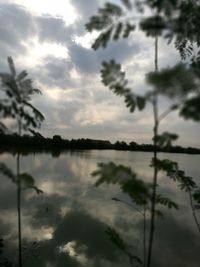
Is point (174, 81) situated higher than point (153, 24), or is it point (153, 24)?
point (153, 24)

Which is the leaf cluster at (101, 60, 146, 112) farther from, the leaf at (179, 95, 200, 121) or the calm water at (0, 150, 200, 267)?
the calm water at (0, 150, 200, 267)

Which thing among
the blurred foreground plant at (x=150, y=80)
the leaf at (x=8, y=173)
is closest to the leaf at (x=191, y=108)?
the blurred foreground plant at (x=150, y=80)

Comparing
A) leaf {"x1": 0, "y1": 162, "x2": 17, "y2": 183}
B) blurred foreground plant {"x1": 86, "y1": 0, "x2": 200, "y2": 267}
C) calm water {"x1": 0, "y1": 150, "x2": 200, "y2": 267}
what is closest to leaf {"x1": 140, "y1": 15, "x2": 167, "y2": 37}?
blurred foreground plant {"x1": 86, "y1": 0, "x2": 200, "y2": 267}

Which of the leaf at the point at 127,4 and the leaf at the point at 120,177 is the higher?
the leaf at the point at 127,4

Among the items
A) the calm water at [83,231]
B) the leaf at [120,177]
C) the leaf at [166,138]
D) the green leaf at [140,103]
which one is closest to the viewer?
the leaf at [120,177]

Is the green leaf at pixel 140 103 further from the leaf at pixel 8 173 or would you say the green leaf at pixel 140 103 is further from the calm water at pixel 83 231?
the calm water at pixel 83 231

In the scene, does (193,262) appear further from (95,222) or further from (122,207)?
(122,207)

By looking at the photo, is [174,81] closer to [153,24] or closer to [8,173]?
[153,24]

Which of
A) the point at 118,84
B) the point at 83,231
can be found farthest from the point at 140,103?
the point at 83,231

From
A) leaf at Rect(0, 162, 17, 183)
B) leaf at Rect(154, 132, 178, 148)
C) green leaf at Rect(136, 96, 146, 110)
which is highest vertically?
green leaf at Rect(136, 96, 146, 110)

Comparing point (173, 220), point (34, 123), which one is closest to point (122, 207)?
point (173, 220)

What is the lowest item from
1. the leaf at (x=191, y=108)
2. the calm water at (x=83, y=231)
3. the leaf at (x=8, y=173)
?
the calm water at (x=83, y=231)

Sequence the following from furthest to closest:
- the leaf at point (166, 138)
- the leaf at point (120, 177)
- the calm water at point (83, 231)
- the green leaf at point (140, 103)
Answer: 1. the calm water at point (83, 231)
2. the green leaf at point (140, 103)
3. the leaf at point (166, 138)
4. the leaf at point (120, 177)

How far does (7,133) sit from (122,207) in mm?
16745
